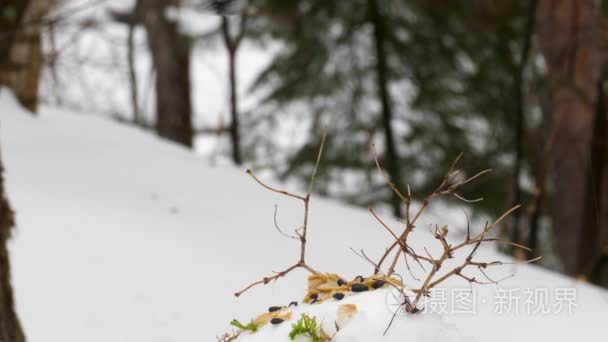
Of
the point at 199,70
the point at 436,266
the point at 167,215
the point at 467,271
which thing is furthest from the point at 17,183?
the point at 199,70

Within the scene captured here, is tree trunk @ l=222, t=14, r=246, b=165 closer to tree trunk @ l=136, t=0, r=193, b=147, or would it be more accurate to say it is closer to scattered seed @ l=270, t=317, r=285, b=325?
tree trunk @ l=136, t=0, r=193, b=147

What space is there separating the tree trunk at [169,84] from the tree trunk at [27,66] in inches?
87.8

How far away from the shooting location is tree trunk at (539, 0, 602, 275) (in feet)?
16.5

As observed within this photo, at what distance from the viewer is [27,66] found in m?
5.70

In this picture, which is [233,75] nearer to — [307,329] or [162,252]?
[162,252]

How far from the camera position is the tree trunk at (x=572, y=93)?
504 centimetres

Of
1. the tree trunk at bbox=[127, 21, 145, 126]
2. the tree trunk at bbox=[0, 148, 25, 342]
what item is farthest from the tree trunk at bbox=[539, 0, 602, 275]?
the tree trunk at bbox=[127, 21, 145, 126]

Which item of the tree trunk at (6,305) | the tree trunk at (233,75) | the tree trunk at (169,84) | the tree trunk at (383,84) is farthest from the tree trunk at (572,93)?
the tree trunk at (169,84)

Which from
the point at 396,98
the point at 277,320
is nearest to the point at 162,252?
the point at 277,320

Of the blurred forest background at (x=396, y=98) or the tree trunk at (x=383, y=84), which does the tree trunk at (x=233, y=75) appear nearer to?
the blurred forest background at (x=396, y=98)

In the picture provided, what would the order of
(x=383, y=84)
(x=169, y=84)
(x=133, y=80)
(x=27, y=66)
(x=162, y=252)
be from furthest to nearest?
(x=133, y=80) → (x=169, y=84) → (x=383, y=84) → (x=27, y=66) → (x=162, y=252)

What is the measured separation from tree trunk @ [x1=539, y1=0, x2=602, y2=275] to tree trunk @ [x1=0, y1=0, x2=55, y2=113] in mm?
4033

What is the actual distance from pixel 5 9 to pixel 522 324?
13.1 feet

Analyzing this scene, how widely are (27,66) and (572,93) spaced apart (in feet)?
14.3
